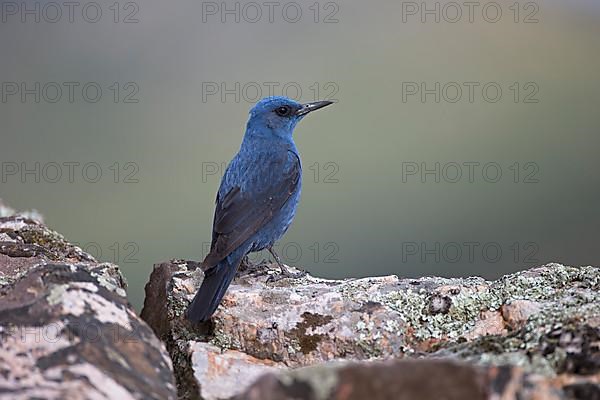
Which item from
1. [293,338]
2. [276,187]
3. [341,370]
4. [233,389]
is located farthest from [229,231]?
[341,370]

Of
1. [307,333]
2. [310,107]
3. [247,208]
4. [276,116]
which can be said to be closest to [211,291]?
[307,333]

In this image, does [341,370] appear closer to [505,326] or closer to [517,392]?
[517,392]

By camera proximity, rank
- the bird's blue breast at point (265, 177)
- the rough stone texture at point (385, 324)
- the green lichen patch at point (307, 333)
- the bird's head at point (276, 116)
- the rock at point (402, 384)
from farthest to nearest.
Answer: the bird's head at point (276, 116)
the bird's blue breast at point (265, 177)
the green lichen patch at point (307, 333)
the rough stone texture at point (385, 324)
the rock at point (402, 384)

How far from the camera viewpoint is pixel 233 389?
344 centimetres

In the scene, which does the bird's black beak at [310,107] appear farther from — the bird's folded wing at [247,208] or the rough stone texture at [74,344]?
the rough stone texture at [74,344]

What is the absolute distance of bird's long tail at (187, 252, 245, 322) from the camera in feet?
14.3

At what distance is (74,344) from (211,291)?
1.74 meters

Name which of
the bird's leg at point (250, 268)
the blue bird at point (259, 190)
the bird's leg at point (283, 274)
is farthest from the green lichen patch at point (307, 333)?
the bird's leg at point (250, 268)

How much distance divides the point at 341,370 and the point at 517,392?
1.78ft

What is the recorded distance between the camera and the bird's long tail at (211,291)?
434 centimetres

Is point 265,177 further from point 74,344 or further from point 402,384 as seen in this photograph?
point 402,384

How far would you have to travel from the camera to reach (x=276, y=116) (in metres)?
7.00

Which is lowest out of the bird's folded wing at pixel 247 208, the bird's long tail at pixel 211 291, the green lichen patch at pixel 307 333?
the green lichen patch at pixel 307 333

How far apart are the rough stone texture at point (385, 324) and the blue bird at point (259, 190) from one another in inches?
13.3
